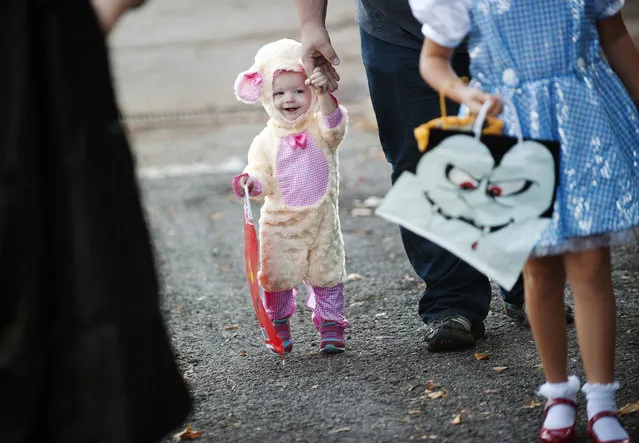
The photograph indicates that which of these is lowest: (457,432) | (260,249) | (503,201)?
(457,432)

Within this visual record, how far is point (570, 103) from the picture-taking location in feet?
10.2

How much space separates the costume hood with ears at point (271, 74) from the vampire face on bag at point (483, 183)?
120 cm

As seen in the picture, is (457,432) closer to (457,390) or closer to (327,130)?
(457,390)

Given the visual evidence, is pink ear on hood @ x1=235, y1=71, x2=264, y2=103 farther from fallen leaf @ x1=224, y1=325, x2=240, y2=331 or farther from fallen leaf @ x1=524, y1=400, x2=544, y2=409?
fallen leaf @ x1=524, y1=400, x2=544, y2=409

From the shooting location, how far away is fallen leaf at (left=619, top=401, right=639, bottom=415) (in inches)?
138

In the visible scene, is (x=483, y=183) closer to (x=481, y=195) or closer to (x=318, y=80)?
(x=481, y=195)

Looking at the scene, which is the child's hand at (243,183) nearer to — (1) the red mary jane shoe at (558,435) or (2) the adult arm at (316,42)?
(2) the adult arm at (316,42)

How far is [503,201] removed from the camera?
3.10 metres

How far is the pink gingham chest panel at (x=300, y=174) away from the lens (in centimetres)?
422

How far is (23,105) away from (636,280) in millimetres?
3466

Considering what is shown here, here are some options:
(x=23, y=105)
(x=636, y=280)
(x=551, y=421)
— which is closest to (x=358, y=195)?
(x=636, y=280)

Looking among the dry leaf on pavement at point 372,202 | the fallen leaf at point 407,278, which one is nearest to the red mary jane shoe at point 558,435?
the fallen leaf at point 407,278

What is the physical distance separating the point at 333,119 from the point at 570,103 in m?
1.26

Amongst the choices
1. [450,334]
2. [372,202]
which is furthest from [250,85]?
[372,202]
